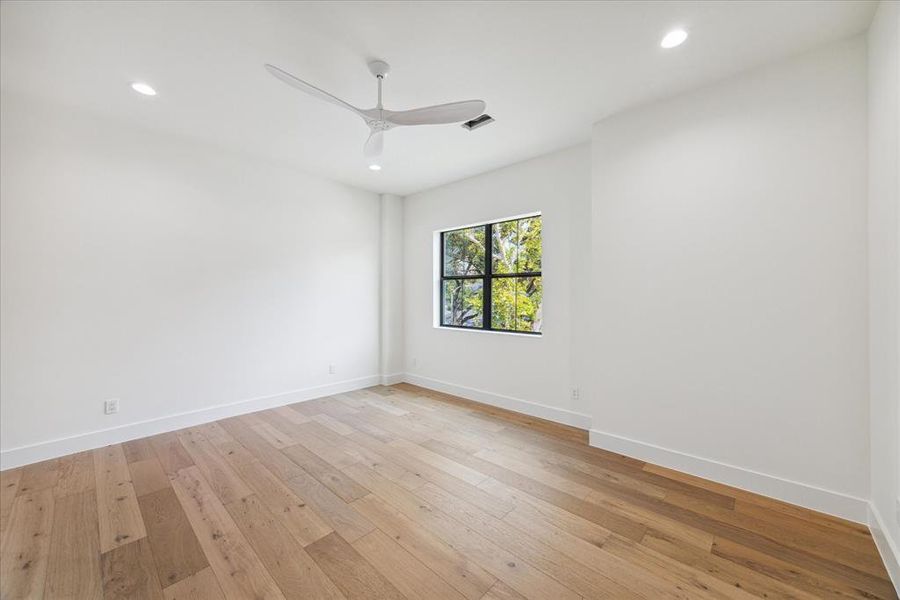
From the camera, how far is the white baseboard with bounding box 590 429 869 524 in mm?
1904

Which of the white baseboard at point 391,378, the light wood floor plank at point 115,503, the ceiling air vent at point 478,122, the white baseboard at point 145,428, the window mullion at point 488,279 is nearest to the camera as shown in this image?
the light wood floor plank at point 115,503

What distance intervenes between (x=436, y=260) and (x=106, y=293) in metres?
3.29

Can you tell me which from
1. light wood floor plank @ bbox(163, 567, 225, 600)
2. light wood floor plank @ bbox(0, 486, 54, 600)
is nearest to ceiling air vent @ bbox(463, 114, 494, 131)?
light wood floor plank @ bbox(163, 567, 225, 600)

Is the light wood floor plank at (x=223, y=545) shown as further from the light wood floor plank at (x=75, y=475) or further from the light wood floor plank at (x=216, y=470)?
the light wood floor plank at (x=75, y=475)

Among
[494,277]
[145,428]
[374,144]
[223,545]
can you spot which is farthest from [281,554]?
[494,277]

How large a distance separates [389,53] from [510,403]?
10.8 ft

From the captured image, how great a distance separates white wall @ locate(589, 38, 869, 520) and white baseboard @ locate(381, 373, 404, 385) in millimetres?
2888

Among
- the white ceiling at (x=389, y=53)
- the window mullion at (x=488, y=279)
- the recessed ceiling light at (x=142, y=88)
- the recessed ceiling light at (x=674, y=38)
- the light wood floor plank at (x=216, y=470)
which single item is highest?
the recessed ceiling light at (x=142, y=88)

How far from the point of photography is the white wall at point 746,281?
6.30 ft

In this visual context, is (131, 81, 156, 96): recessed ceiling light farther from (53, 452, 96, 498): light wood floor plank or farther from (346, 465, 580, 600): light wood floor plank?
(346, 465, 580, 600): light wood floor plank

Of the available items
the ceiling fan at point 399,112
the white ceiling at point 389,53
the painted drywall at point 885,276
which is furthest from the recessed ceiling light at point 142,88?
the painted drywall at point 885,276

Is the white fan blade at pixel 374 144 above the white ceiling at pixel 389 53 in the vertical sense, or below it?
below

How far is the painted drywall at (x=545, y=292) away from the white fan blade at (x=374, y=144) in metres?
1.05

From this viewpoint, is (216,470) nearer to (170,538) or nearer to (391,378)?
(170,538)
